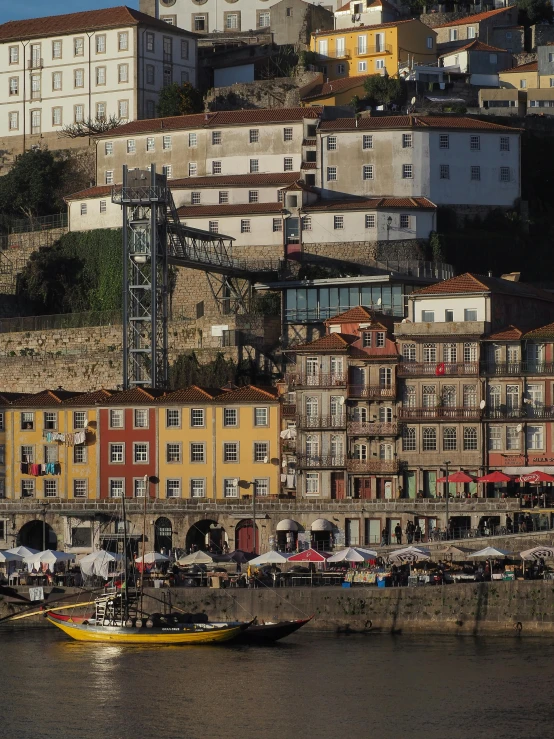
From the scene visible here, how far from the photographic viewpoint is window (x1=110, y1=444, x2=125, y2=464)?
97.7 m

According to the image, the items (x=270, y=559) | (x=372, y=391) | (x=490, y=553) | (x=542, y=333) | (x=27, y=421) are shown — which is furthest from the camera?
(x=27, y=421)

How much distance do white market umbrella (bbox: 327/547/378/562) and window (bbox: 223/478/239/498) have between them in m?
14.4

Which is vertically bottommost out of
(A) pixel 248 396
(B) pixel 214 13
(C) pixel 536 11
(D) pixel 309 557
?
(D) pixel 309 557

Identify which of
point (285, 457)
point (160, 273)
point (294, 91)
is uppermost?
point (294, 91)

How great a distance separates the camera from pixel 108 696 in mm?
68062

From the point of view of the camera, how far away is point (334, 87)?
13338 cm

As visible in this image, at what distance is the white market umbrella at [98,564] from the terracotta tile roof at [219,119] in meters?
45.9

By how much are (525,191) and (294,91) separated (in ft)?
66.4

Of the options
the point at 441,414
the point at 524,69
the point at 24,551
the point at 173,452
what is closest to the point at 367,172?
the point at 524,69

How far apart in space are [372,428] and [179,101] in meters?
47.4

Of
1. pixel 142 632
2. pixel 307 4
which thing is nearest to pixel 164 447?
pixel 142 632

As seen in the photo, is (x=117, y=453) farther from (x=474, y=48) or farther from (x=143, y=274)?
(x=474, y=48)

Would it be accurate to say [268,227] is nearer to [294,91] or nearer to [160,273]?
[160,273]

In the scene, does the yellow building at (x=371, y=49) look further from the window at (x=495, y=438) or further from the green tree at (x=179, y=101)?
the window at (x=495, y=438)
